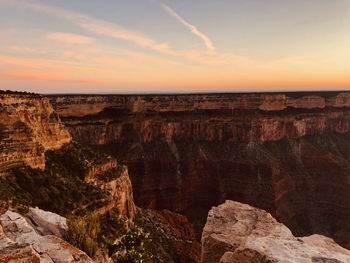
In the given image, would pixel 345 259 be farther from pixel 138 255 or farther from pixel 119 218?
pixel 119 218

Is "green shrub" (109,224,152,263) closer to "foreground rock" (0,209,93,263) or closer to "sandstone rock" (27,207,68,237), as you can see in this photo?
"sandstone rock" (27,207,68,237)

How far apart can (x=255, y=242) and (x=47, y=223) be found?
7.95m

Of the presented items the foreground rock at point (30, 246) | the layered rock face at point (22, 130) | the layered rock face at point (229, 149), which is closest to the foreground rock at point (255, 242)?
the foreground rock at point (30, 246)

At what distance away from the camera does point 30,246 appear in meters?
6.53

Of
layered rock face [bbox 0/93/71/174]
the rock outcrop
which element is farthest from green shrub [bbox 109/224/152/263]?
the rock outcrop

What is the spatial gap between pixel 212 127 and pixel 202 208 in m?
24.9

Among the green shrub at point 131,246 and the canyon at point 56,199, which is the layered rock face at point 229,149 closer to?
the canyon at point 56,199

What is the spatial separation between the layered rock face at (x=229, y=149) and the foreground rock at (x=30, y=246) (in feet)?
176

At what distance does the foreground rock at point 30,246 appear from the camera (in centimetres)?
619

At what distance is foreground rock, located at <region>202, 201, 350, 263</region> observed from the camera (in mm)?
6902

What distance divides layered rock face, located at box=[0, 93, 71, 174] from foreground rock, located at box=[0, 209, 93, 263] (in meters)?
13.2

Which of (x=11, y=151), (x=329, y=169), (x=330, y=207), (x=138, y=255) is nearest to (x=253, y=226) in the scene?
(x=138, y=255)

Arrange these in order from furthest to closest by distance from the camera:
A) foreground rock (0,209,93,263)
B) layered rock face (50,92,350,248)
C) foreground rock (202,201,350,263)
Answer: layered rock face (50,92,350,248)
foreground rock (202,201,350,263)
foreground rock (0,209,93,263)

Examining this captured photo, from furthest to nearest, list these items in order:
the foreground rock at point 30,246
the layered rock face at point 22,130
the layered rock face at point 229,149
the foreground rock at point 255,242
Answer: the layered rock face at point 229,149
the layered rock face at point 22,130
the foreground rock at point 255,242
the foreground rock at point 30,246
